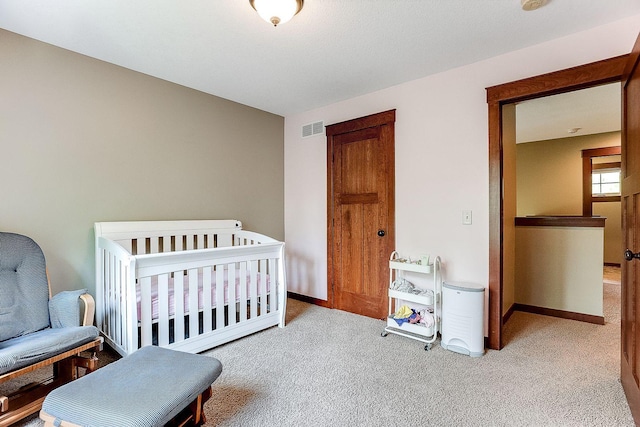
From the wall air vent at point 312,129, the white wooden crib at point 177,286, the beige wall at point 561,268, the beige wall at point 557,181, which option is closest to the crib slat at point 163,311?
the white wooden crib at point 177,286

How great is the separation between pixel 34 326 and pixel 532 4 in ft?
11.7

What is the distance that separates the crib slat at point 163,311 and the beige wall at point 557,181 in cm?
619

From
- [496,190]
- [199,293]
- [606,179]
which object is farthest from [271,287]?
[606,179]

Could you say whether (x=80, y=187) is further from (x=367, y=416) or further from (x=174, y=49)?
(x=367, y=416)

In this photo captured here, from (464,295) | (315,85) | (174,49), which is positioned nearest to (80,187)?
(174,49)

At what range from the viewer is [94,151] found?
2514mm

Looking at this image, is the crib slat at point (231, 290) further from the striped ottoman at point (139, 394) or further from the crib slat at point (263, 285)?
the striped ottoman at point (139, 394)

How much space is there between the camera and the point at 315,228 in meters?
3.73

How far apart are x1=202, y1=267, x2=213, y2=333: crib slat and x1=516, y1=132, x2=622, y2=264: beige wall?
19.3ft

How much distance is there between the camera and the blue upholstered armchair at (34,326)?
157 centimetres

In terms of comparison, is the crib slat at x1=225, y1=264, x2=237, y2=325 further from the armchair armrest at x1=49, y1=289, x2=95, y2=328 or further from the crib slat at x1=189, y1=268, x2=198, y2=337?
the armchair armrest at x1=49, y1=289, x2=95, y2=328

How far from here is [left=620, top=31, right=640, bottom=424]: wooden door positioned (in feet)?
5.09

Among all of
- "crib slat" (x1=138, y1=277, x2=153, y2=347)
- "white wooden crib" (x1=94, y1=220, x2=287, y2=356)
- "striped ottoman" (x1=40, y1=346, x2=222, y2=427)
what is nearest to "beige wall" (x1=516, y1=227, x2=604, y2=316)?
"white wooden crib" (x1=94, y1=220, x2=287, y2=356)

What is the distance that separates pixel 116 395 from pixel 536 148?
6.79 metres
